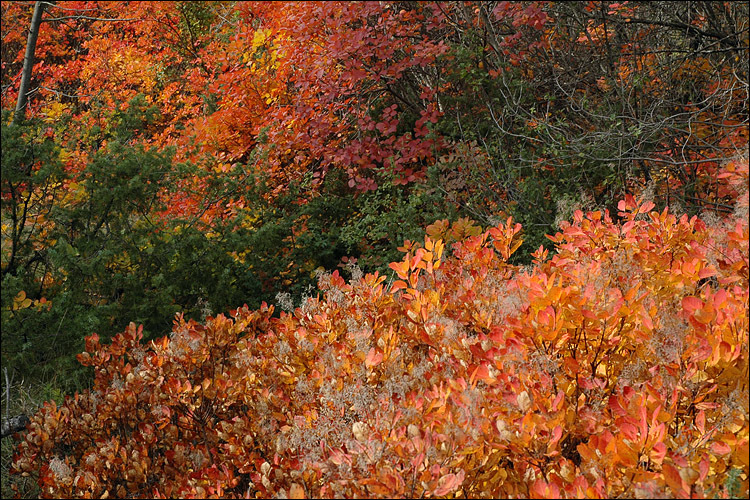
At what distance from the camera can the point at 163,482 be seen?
7.31 feet

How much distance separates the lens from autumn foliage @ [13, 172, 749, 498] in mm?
1665

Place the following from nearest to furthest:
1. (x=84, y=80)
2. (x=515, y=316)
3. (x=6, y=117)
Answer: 1. (x=515, y=316)
2. (x=6, y=117)
3. (x=84, y=80)

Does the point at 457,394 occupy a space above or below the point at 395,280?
above

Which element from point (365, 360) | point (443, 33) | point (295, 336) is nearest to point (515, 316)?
point (365, 360)

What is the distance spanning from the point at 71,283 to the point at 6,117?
925mm

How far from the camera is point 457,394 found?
185 cm

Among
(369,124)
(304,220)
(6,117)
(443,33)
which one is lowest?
(304,220)

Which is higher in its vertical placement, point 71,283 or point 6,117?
point 6,117

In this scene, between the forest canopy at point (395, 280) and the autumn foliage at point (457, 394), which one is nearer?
the autumn foliage at point (457, 394)

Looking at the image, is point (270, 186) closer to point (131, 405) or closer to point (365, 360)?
point (131, 405)

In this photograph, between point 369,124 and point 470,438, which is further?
point 369,124

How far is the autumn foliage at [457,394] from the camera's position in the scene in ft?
5.46

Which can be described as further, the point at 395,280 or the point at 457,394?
the point at 395,280

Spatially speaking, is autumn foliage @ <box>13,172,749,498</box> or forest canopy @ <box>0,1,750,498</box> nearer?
autumn foliage @ <box>13,172,749,498</box>
